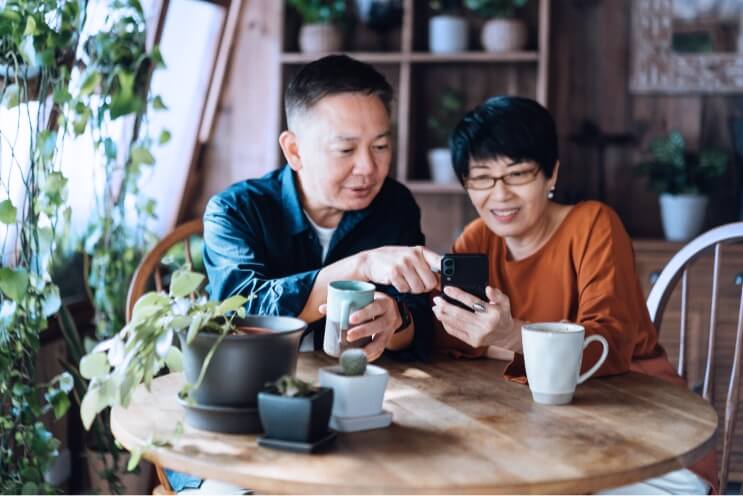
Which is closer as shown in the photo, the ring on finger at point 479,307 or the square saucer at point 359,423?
the square saucer at point 359,423

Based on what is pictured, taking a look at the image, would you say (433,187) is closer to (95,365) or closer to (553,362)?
(553,362)

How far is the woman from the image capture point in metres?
1.91

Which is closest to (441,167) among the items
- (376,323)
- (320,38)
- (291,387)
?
(320,38)

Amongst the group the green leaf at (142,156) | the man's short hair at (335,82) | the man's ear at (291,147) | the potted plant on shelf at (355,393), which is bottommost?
the potted plant on shelf at (355,393)

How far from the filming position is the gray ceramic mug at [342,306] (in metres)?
1.48

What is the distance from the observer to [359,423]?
4.32 feet

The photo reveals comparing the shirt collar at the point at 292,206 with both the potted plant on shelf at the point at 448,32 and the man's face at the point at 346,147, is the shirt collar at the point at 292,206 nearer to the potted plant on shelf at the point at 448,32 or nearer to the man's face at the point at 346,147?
the man's face at the point at 346,147

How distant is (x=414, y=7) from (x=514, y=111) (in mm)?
1838

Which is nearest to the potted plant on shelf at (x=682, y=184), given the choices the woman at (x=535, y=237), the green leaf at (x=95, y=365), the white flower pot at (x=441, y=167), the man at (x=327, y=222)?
the white flower pot at (x=441, y=167)

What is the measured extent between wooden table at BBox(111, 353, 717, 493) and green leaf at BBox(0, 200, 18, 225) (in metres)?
0.45

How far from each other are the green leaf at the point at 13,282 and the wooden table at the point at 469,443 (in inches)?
15.6

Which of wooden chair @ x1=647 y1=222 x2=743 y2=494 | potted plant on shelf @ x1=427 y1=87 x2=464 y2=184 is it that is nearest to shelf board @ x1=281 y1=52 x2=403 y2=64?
potted plant on shelf @ x1=427 y1=87 x2=464 y2=184

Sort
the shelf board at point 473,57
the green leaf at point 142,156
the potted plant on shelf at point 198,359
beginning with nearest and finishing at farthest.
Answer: the potted plant on shelf at point 198,359 < the green leaf at point 142,156 < the shelf board at point 473,57

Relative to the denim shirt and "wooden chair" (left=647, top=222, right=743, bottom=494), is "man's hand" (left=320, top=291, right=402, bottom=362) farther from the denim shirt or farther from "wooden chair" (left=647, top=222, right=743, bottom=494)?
"wooden chair" (left=647, top=222, right=743, bottom=494)
